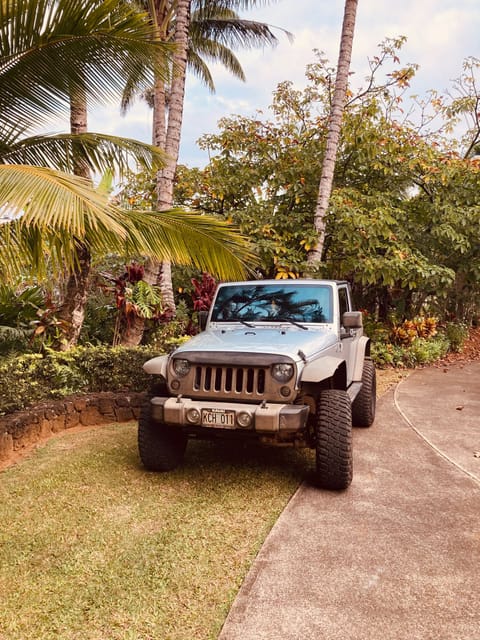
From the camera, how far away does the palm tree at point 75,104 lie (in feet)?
14.6

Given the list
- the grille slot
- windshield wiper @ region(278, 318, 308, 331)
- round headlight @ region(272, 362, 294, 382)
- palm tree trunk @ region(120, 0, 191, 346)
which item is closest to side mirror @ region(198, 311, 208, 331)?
windshield wiper @ region(278, 318, 308, 331)

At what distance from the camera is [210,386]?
4062 mm

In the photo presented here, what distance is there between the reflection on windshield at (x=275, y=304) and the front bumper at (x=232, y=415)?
51.6 inches

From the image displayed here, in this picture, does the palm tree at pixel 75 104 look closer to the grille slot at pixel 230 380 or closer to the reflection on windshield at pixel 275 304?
the reflection on windshield at pixel 275 304

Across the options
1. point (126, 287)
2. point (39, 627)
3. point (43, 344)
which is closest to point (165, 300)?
point (126, 287)

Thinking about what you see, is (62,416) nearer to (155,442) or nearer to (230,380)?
(155,442)

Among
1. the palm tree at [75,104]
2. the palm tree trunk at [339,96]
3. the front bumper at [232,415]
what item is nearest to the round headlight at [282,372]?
the front bumper at [232,415]

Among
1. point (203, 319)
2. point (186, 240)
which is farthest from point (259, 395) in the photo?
point (186, 240)

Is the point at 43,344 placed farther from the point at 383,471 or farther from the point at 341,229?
the point at 341,229

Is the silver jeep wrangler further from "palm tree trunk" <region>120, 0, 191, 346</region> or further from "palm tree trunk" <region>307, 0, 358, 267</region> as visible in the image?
"palm tree trunk" <region>307, 0, 358, 267</region>

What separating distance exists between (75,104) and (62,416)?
349 cm

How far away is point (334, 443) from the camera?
3.89 meters

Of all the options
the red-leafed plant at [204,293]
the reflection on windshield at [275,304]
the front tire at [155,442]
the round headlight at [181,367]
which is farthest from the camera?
the red-leafed plant at [204,293]

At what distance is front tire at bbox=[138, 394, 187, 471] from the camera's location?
429 cm
